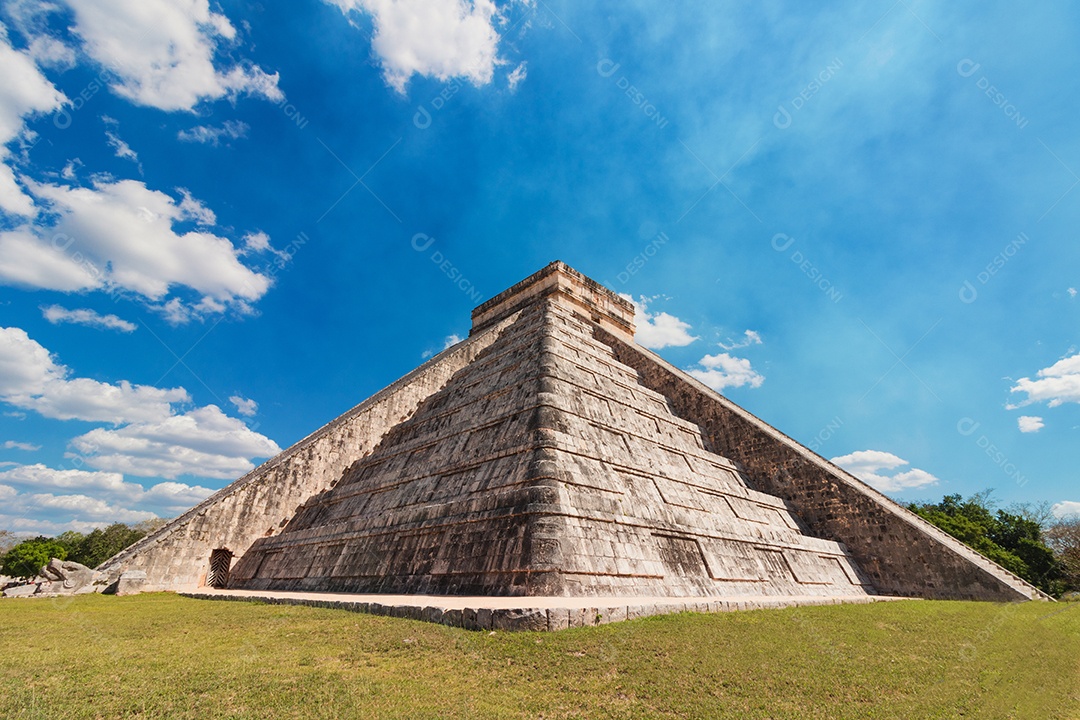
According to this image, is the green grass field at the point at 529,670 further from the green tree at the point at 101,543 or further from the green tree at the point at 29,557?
the green tree at the point at 101,543

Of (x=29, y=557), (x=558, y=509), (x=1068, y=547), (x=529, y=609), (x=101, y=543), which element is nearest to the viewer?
(x=529, y=609)

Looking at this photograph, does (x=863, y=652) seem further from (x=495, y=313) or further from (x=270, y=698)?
(x=495, y=313)

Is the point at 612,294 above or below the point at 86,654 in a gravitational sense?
above

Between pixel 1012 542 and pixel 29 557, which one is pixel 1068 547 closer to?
pixel 1012 542

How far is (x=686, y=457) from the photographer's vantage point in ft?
39.6

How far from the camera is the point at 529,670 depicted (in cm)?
394

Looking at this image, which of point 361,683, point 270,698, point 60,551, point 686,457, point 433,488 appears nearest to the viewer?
point 270,698

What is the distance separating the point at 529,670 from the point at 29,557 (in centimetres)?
4406

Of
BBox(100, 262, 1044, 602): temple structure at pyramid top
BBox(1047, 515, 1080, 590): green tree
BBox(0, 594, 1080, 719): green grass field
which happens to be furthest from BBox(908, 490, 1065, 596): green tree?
BBox(0, 594, 1080, 719): green grass field

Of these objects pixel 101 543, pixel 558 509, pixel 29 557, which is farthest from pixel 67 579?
pixel 101 543

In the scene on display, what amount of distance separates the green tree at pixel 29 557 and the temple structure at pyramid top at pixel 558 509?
93.6 feet

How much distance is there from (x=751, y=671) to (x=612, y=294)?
21411 mm

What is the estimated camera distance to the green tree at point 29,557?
31.2 metres

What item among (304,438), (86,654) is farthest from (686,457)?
(304,438)
